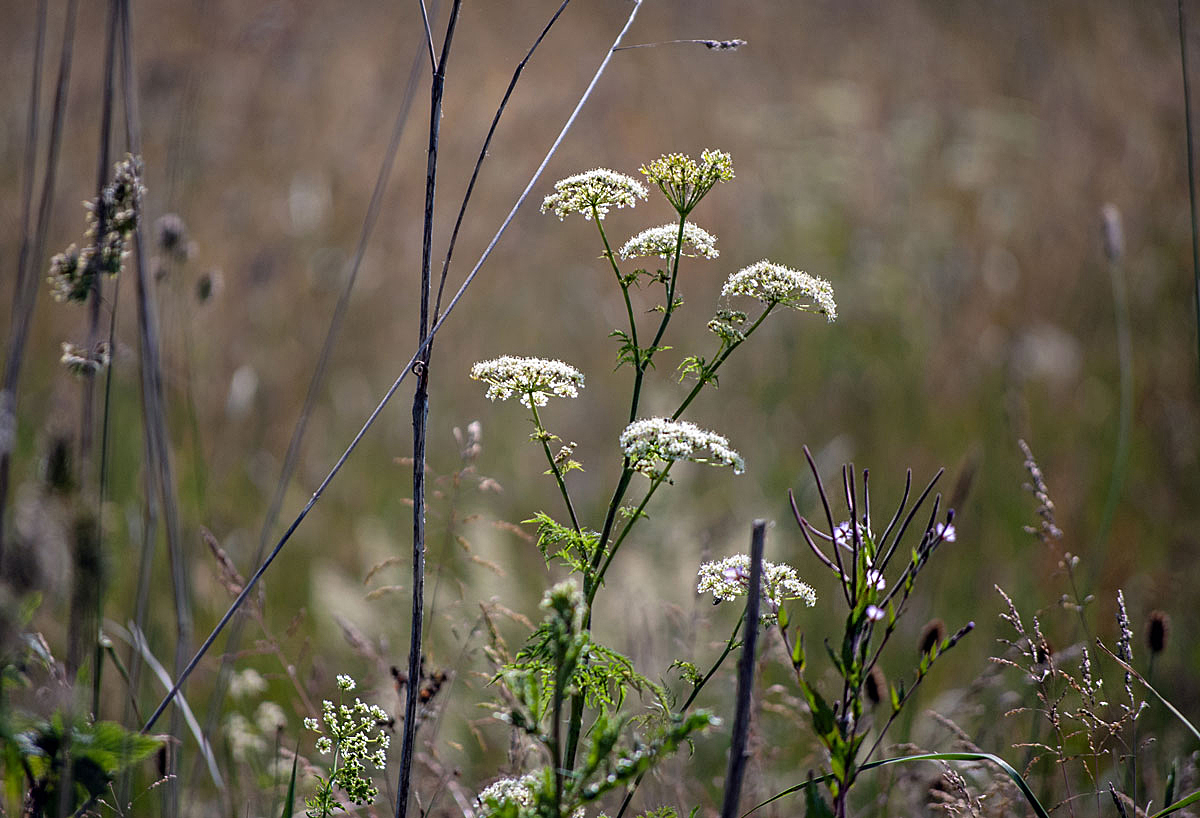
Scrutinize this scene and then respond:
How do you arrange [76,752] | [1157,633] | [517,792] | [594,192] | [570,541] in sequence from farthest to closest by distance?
[1157,633] < [594,192] < [570,541] < [517,792] < [76,752]

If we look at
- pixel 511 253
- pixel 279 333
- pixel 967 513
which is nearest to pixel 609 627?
pixel 967 513

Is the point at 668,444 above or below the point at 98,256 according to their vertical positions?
below

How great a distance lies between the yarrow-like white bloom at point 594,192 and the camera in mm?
1279

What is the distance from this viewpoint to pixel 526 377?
122cm

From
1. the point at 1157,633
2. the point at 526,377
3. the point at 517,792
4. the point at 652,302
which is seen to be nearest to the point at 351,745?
the point at 517,792

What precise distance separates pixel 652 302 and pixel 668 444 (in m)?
4.01

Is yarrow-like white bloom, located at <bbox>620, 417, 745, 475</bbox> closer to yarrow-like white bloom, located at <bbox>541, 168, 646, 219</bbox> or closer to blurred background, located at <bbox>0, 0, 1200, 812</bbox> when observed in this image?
yarrow-like white bloom, located at <bbox>541, 168, 646, 219</bbox>

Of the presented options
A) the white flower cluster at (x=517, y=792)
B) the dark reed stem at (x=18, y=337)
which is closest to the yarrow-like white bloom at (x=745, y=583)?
the white flower cluster at (x=517, y=792)

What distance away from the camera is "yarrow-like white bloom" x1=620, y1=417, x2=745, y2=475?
1.06 m

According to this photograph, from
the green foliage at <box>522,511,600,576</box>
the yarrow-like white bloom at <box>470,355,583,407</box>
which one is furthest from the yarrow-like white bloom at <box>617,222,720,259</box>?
the green foliage at <box>522,511,600,576</box>

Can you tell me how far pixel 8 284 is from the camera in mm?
4566

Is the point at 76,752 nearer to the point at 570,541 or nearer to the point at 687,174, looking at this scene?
the point at 570,541

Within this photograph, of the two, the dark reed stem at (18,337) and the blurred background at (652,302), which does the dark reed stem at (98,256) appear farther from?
the blurred background at (652,302)

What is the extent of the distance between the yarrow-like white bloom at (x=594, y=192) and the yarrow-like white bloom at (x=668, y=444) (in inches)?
14.2
